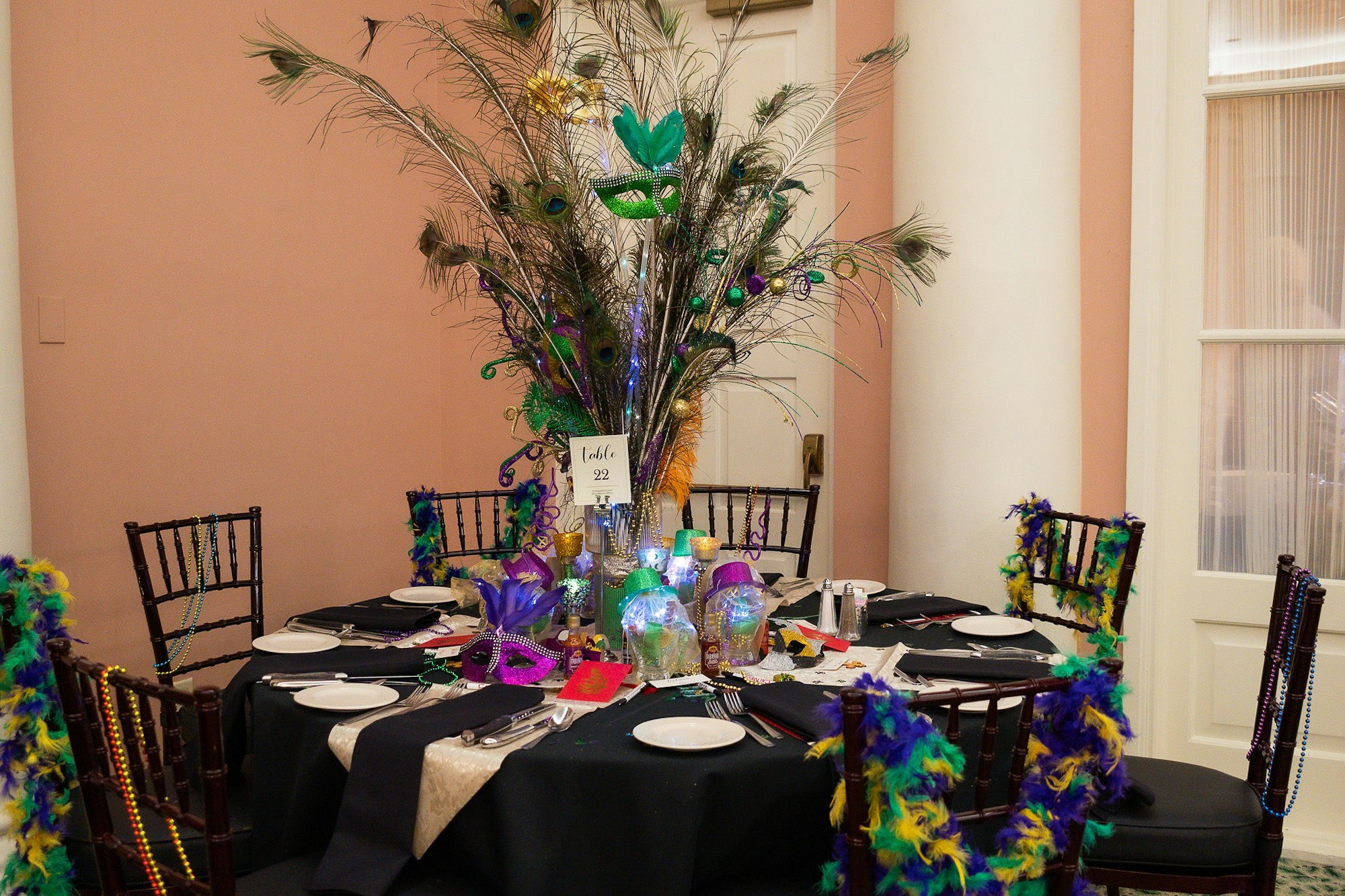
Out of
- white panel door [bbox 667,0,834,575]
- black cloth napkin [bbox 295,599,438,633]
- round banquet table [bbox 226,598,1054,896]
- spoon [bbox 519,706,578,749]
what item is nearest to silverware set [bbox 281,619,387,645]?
black cloth napkin [bbox 295,599,438,633]

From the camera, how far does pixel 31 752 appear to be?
146 cm

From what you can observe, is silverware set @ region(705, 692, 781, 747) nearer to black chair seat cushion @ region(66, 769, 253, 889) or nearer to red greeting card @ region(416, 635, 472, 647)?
red greeting card @ region(416, 635, 472, 647)

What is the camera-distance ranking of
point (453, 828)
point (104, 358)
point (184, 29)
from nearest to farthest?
point (453, 828), point (104, 358), point (184, 29)

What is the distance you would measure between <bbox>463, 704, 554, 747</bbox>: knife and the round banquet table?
0.07m

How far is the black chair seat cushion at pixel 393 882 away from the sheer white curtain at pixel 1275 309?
7.57 ft

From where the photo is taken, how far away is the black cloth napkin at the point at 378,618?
6.72 ft

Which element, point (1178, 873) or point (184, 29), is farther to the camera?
point (184, 29)

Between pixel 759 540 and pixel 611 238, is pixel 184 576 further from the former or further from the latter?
pixel 759 540

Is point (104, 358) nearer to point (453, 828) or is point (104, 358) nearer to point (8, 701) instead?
point (8, 701)

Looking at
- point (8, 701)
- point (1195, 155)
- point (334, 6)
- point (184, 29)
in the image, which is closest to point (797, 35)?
point (1195, 155)

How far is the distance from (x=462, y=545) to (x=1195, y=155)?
2281 mm

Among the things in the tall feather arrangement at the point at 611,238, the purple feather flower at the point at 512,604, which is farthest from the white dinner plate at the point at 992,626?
the purple feather flower at the point at 512,604

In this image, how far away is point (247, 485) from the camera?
9.74 feet

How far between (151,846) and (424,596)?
0.86 meters
